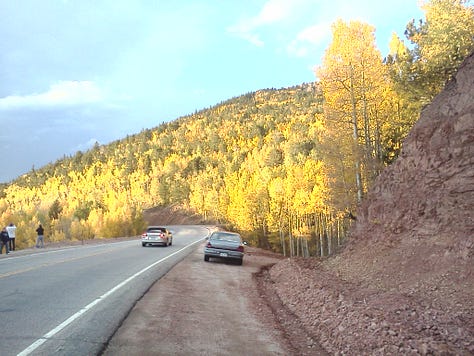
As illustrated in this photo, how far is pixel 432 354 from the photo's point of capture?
5.80m

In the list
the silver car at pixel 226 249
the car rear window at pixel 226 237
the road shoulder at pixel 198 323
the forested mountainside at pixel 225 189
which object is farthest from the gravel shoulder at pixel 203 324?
the forested mountainside at pixel 225 189

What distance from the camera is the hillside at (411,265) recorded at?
22.5 feet

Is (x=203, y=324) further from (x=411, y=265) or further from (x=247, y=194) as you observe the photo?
(x=247, y=194)

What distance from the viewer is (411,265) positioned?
431 inches

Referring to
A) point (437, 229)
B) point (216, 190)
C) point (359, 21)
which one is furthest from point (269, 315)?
point (216, 190)

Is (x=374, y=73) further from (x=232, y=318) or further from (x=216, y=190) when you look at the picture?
(x=216, y=190)

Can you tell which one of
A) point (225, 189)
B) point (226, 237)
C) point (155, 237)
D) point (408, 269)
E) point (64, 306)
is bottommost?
point (64, 306)

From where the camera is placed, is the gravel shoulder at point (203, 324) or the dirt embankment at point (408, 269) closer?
the gravel shoulder at point (203, 324)

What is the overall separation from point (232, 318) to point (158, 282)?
471 centimetres

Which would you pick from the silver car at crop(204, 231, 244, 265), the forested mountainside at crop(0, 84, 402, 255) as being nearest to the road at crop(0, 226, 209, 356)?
the silver car at crop(204, 231, 244, 265)

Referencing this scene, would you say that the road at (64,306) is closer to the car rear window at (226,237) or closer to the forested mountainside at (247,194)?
the car rear window at (226,237)

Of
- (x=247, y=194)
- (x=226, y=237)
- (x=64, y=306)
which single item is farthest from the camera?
(x=247, y=194)

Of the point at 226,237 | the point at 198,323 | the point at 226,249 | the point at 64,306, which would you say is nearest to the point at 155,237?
the point at 226,237

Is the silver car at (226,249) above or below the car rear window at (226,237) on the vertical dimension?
below
